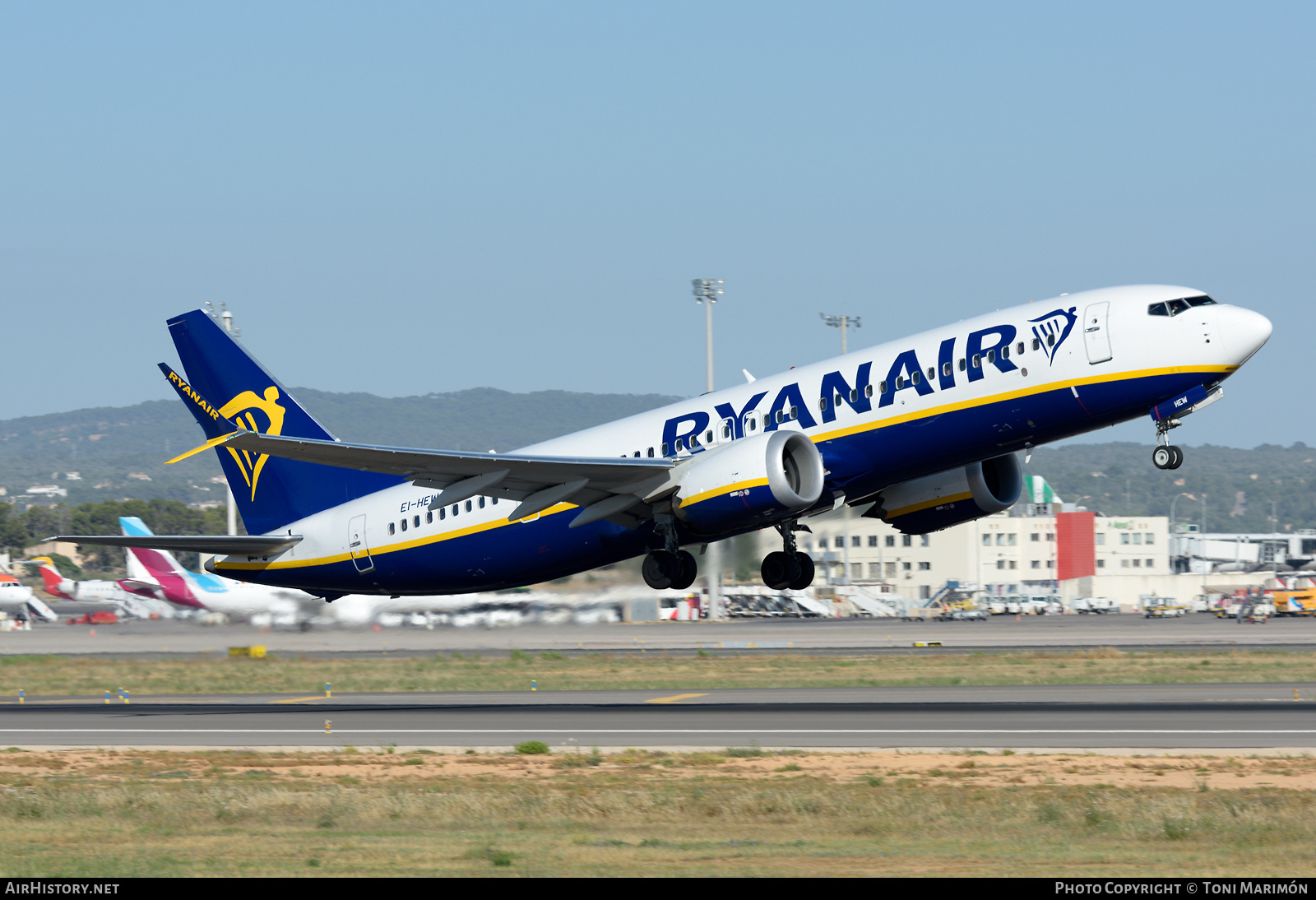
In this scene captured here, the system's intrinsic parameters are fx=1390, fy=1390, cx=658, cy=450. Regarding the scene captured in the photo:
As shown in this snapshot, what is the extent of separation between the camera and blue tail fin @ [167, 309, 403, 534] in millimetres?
38750

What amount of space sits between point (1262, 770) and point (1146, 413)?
24.0 feet

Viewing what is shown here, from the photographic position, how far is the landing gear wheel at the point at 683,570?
107 feet

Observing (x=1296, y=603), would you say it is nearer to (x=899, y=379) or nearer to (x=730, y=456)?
(x=899, y=379)

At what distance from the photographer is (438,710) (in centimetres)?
4138

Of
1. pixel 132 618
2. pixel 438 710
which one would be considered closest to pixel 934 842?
pixel 438 710

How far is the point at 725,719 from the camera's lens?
36.0m

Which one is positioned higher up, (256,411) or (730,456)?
(256,411)

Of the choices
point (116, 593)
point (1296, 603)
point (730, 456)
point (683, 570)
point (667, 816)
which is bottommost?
point (116, 593)

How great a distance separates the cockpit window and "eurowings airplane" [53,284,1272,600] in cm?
4

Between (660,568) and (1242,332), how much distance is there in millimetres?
13699

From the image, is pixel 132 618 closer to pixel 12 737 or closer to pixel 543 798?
pixel 12 737

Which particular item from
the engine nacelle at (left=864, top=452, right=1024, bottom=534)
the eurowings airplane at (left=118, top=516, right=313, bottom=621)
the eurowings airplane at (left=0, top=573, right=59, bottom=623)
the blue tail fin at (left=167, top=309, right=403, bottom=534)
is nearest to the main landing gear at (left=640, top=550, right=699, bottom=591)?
the engine nacelle at (left=864, top=452, right=1024, bottom=534)

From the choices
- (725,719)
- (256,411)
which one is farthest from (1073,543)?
(256,411)

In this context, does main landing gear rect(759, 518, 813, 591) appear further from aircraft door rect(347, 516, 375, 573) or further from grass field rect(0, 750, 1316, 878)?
aircraft door rect(347, 516, 375, 573)
